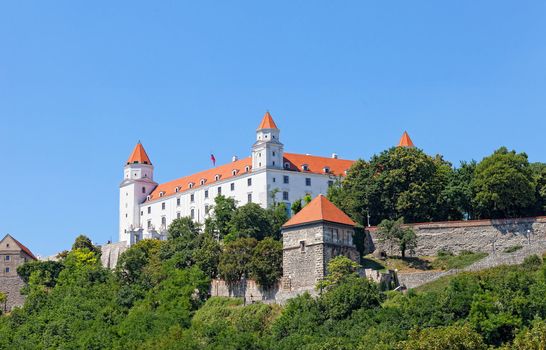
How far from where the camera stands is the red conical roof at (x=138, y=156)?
101 metres

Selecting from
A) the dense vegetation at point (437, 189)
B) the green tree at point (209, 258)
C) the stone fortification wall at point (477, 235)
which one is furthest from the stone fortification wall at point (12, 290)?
the stone fortification wall at point (477, 235)

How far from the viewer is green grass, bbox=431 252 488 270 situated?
65.2m

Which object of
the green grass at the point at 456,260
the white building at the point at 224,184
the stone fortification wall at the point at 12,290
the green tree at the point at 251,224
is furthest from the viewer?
the white building at the point at 224,184

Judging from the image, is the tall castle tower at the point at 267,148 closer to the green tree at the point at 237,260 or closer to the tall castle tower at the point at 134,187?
the tall castle tower at the point at 134,187

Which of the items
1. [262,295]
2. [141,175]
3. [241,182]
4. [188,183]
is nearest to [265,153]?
[241,182]

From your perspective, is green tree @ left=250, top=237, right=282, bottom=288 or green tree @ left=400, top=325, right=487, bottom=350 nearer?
green tree @ left=400, top=325, right=487, bottom=350

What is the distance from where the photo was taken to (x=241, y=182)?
88.7 m

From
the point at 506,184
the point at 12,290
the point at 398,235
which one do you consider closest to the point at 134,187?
the point at 12,290

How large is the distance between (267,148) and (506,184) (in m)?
24.6

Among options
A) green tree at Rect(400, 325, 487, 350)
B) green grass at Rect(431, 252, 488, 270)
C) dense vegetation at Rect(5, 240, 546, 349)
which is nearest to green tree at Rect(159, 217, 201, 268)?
dense vegetation at Rect(5, 240, 546, 349)

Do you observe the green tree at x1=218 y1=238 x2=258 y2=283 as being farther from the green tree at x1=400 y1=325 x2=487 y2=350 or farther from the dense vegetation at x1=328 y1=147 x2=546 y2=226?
the green tree at x1=400 y1=325 x2=487 y2=350

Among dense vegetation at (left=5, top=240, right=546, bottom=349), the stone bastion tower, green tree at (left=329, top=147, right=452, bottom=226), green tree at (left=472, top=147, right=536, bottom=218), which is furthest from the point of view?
green tree at (left=329, top=147, right=452, bottom=226)

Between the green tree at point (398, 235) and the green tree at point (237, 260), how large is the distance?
824 centimetres

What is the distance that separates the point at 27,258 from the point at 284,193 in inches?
817
